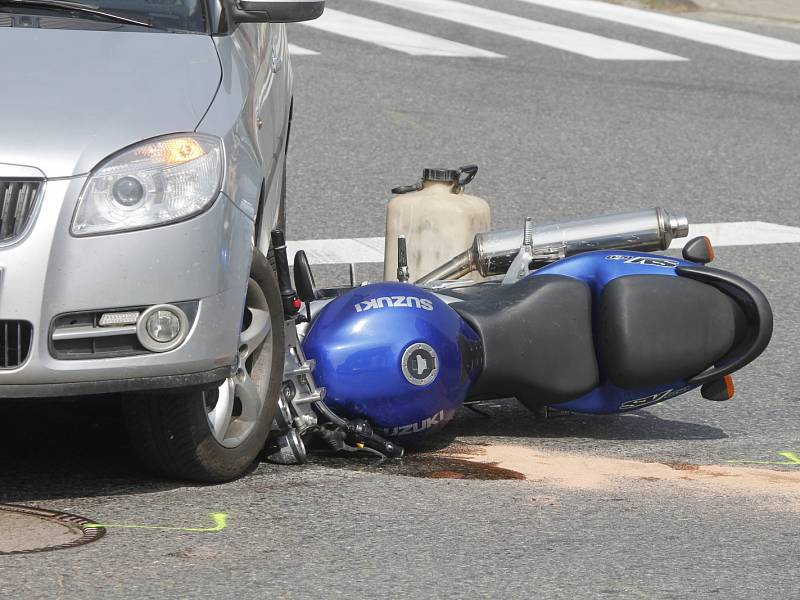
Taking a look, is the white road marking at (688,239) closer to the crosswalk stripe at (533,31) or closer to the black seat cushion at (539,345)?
the black seat cushion at (539,345)

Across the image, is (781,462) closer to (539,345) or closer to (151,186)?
(539,345)

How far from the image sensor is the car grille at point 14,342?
3.84m

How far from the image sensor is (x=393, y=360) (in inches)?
185

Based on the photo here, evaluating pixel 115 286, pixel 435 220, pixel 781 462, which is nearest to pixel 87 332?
pixel 115 286

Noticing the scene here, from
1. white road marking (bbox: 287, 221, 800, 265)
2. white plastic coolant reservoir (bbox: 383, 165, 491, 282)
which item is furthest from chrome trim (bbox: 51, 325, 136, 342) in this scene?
white road marking (bbox: 287, 221, 800, 265)

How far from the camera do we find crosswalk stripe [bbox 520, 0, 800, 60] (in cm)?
1347

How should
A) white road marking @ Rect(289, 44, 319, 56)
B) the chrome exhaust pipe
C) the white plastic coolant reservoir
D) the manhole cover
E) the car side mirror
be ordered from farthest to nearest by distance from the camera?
white road marking @ Rect(289, 44, 319, 56) < the white plastic coolant reservoir < the chrome exhaust pipe < the car side mirror < the manhole cover

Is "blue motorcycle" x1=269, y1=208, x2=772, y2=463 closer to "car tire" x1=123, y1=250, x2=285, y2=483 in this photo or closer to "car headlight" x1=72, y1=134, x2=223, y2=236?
"car tire" x1=123, y1=250, x2=285, y2=483

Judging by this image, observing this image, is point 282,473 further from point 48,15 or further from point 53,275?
point 48,15

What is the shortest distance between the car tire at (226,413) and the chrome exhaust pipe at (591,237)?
4.25 feet

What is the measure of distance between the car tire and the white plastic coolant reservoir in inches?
65.5

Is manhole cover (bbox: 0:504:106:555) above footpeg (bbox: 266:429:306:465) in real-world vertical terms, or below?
below

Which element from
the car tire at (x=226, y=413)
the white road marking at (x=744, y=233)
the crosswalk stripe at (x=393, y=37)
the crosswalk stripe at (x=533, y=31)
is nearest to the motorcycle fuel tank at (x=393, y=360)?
the car tire at (x=226, y=413)

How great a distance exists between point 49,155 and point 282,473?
1.24m
